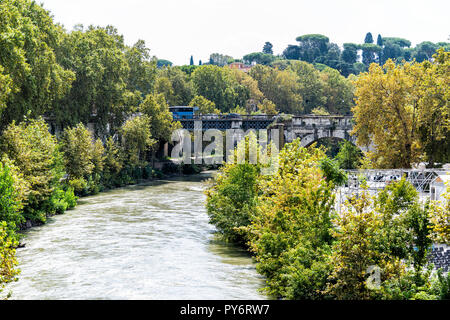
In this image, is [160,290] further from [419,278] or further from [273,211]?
[419,278]

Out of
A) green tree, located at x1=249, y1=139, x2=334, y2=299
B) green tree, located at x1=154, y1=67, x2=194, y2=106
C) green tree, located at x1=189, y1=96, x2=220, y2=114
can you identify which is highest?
green tree, located at x1=154, y1=67, x2=194, y2=106

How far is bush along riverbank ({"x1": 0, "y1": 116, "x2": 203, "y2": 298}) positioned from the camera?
29209 mm

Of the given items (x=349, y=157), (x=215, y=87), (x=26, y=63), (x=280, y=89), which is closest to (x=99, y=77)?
(x=26, y=63)

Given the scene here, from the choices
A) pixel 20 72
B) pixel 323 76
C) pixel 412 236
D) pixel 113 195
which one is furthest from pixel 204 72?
pixel 412 236

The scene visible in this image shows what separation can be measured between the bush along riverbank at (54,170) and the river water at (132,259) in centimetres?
137

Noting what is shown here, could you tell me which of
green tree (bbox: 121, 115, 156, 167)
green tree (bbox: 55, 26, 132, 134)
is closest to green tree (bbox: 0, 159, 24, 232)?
green tree (bbox: 55, 26, 132, 134)

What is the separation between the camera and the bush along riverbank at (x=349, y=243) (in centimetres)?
1744

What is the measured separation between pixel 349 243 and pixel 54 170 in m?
30.1

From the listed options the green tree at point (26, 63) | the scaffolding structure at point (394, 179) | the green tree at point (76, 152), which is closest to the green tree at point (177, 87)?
the green tree at point (76, 152)

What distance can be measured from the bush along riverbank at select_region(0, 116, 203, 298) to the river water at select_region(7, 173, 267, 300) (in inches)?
53.8

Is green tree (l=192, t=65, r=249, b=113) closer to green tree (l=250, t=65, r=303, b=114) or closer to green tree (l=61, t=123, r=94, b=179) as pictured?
green tree (l=250, t=65, r=303, b=114)

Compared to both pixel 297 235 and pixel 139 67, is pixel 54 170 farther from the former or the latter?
pixel 139 67

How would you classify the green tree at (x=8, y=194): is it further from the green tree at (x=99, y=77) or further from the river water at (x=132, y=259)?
the green tree at (x=99, y=77)

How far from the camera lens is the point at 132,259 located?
94.9 ft
